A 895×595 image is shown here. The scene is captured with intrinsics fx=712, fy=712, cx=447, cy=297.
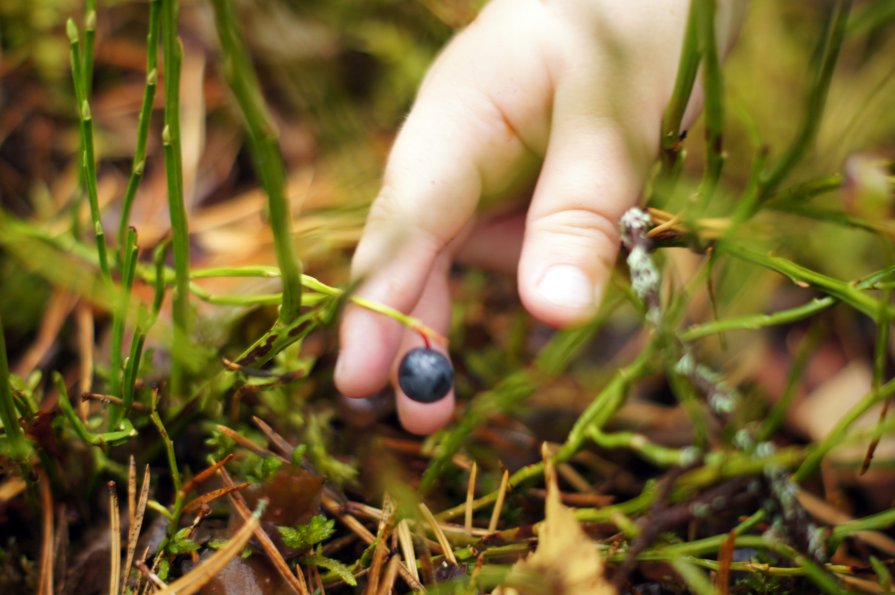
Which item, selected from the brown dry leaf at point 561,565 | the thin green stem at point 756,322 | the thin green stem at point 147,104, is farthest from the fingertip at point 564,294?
the thin green stem at point 147,104

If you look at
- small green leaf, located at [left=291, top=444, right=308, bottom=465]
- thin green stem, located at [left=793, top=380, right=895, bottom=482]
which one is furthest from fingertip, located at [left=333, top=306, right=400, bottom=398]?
thin green stem, located at [left=793, top=380, right=895, bottom=482]

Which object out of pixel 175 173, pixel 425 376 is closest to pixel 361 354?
pixel 425 376

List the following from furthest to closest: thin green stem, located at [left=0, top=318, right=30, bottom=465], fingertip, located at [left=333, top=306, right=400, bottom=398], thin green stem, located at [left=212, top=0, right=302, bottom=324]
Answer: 1. fingertip, located at [left=333, top=306, right=400, bottom=398]
2. thin green stem, located at [left=0, top=318, right=30, bottom=465]
3. thin green stem, located at [left=212, top=0, right=302, bottom=324]

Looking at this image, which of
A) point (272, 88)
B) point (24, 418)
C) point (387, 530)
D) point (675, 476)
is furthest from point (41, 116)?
point (675, 476)

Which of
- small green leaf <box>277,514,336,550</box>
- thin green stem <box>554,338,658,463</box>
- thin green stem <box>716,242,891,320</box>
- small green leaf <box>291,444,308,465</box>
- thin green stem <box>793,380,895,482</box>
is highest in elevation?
thin green stem <box>716,242,891,320</box>

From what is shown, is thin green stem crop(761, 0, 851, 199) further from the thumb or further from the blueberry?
the blueberry

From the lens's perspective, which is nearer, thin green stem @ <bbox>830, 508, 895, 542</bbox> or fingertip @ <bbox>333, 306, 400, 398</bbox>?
thin green stem @ <bbox>830, 508, 895, 542</bbox>

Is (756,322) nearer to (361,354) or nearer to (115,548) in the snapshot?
(361,354)
